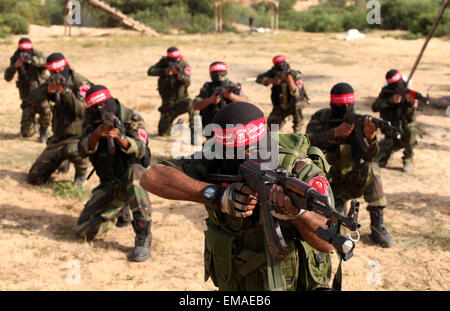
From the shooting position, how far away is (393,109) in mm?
8531

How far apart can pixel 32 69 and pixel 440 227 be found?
294 inches

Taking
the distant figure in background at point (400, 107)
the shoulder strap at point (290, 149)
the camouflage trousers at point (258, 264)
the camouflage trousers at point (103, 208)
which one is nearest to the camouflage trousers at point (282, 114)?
the distant figure in background at point (400, 107)

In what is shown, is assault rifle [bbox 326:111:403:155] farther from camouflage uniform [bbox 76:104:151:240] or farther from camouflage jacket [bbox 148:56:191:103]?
camouflage jacket [bbox 148:56:191:103]

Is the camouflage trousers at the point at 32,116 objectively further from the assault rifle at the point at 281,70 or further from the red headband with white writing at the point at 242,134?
the red headband with white writing at the point at 242,134

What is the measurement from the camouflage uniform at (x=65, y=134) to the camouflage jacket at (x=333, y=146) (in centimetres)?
340

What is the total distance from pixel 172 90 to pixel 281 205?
830cm

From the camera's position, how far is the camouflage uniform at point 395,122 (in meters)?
8.44

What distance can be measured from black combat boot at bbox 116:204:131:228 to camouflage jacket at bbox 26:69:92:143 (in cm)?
164

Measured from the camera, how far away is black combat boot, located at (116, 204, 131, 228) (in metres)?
6.58

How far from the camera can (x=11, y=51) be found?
22641mm

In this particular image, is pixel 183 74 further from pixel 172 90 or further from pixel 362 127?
pixel 362 127

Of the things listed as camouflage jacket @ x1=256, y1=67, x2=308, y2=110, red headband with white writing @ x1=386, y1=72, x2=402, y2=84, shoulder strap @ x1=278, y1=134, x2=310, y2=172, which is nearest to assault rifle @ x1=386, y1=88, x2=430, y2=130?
red headband with white writing @ x1=386, y1=72, x2=402, y2=84

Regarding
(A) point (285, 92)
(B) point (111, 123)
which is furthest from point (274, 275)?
(A) point (285, 92)
